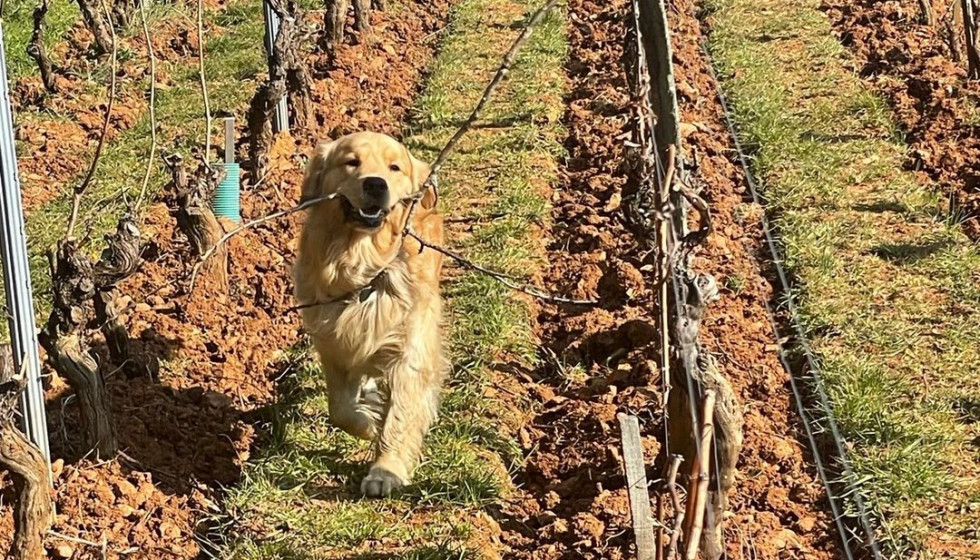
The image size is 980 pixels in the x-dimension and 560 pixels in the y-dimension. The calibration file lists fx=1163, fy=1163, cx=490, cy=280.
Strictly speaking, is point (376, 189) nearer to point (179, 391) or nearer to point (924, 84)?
point (179, 391)

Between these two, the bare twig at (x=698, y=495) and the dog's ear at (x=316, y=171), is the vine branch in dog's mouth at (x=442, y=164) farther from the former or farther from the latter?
the dog's ear at (x=316, y=171)

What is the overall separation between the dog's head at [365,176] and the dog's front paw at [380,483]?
1.10 metres

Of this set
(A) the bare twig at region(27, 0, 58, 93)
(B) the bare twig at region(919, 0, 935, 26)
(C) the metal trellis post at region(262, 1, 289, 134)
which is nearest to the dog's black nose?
(C) the metal trellis post at region(262, 1, 289, 134)

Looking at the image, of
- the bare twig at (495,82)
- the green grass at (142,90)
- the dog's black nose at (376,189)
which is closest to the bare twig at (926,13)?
the green grass at (142,90)

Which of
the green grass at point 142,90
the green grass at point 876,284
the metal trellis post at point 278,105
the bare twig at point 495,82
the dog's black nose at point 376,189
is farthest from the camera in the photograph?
the metal trellis post at point 278,105

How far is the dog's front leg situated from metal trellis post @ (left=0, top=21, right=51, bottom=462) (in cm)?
137

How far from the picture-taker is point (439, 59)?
11727 millimetres

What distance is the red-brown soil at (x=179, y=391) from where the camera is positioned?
4672 mm

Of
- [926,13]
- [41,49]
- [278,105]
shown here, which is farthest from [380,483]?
[926,13]

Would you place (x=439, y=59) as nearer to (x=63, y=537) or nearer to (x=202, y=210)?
(x=202, y=210)

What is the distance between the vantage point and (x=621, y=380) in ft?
19.1

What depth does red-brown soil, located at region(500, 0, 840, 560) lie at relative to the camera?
4664mm

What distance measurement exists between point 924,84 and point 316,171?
5.76m

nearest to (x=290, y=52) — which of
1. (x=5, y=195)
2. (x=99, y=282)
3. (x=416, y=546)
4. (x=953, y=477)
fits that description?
(x=99, y=282)
